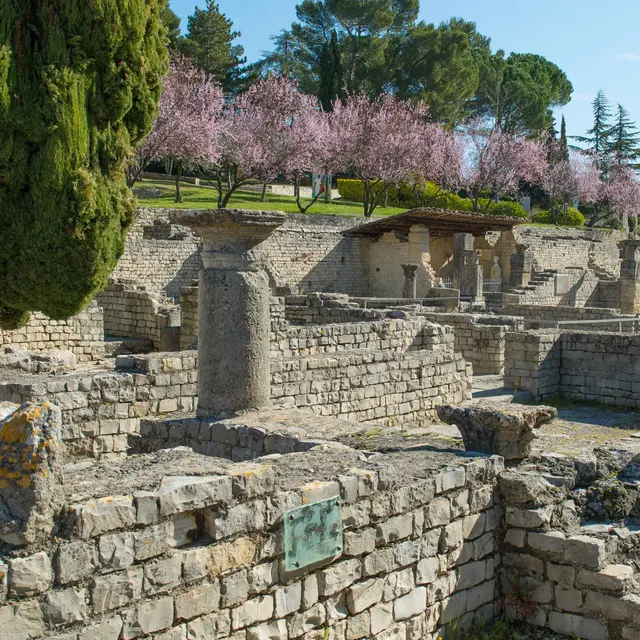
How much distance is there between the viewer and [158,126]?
37.5 m

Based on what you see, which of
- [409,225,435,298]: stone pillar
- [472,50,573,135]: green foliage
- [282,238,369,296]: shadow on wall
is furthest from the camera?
[472,50,573,135]: green foliage

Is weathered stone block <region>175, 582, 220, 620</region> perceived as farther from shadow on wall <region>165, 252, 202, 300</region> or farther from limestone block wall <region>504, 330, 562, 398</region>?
shadow on wall <region>165, 252, 202, 300</region>

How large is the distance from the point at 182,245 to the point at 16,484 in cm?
2537

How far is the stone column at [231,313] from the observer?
7.58 meters

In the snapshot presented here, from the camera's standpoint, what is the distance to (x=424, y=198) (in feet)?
175

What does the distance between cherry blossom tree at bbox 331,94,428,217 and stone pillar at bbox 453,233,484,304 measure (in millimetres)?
12273

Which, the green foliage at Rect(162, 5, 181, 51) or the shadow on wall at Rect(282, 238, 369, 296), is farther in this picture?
the green foliage at Rect(162, 5, 181, 51)

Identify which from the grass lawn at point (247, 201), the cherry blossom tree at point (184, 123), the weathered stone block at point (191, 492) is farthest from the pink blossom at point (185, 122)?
the weathered stone block at point (191, 492)

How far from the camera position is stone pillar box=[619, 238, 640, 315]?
32125mm

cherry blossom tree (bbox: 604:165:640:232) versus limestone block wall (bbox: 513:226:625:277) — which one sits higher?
cherry blossom tree (bbox: 604:165:640:232)

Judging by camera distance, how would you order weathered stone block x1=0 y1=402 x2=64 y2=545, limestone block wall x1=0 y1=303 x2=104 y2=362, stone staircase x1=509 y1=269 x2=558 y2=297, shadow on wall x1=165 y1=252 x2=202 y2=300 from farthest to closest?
stone staircase x1=509 y1=269 x2=558 y2=297 < shadow on wall x1=165 y1=252 x2=202 y2=300 < limestone block wall x1=0 y1=303 x2=104 y2=362 < weathered stone block x1=0 y1=402 x2=64 y2=545

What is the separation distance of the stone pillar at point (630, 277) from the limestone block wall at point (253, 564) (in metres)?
28.3

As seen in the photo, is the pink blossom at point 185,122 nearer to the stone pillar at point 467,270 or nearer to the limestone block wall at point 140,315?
the stone pillar at point 467,270

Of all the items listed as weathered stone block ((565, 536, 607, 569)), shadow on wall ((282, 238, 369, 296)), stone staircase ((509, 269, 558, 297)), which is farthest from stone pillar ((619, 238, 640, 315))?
weathered stone block ((565, 536, 607, 569))
